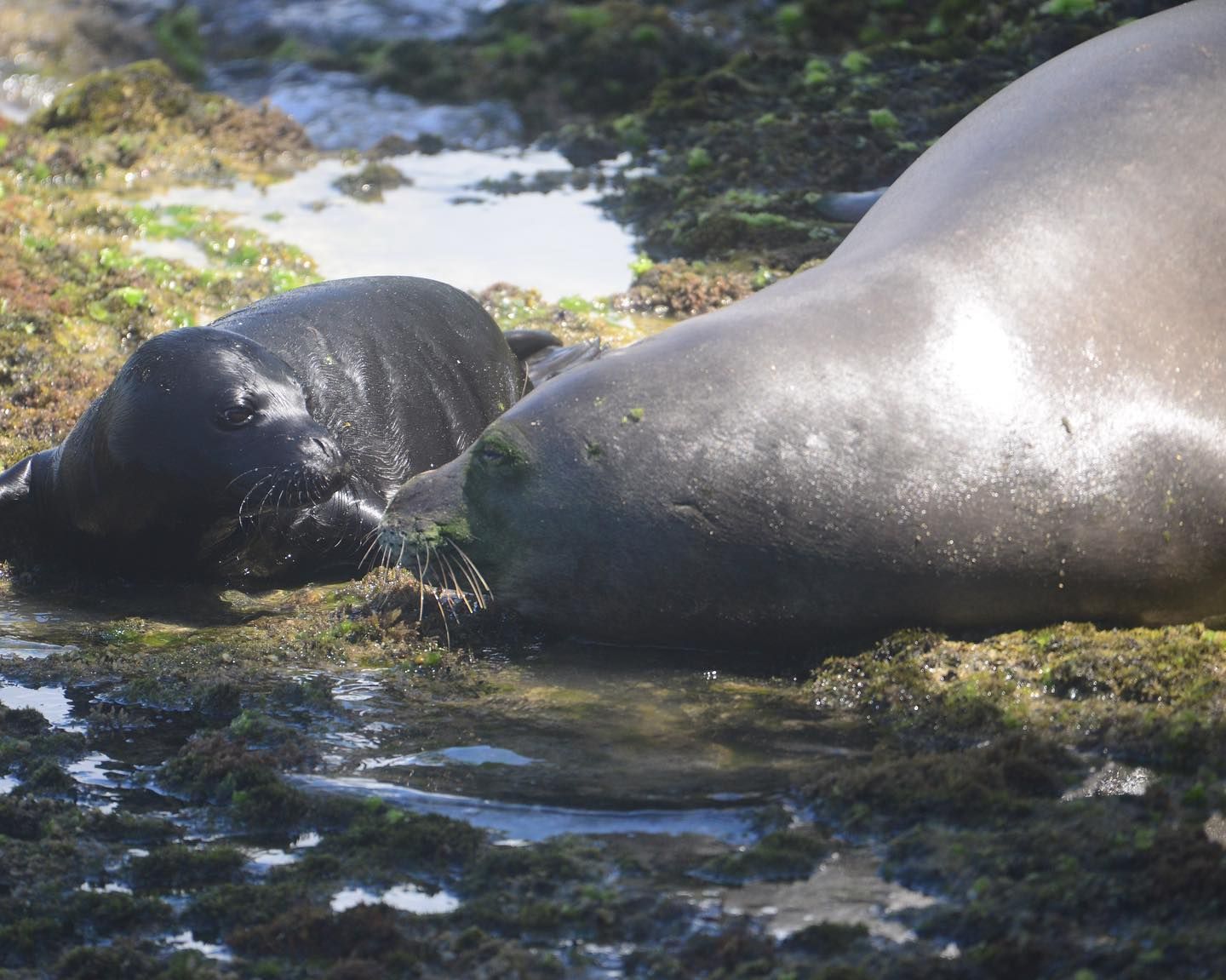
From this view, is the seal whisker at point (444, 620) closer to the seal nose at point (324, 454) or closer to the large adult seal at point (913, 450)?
the large adult seal at point (913, 450)

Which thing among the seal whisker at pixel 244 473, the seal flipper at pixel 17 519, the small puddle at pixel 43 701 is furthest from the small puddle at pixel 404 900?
the seal flipper at pixel 17 519

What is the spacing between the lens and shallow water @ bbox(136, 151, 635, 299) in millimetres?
10344

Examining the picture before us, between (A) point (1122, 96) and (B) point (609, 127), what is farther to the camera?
(B) point (609, 127)

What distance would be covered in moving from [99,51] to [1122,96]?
1705cm

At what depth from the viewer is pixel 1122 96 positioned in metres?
5.99

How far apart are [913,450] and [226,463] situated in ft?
8.68

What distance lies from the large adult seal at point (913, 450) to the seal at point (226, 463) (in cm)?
88

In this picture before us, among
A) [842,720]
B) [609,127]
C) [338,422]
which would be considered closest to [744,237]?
[609,127]

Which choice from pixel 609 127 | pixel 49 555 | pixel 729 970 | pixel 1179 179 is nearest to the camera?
pixel 729 970

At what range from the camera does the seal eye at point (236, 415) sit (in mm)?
6379

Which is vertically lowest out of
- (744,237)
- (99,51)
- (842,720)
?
(842,720)

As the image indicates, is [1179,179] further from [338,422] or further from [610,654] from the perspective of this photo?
[338,422]

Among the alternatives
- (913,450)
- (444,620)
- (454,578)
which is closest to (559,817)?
(454,578)

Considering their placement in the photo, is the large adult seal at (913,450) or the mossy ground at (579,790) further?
the large adult seal at (913,450)
